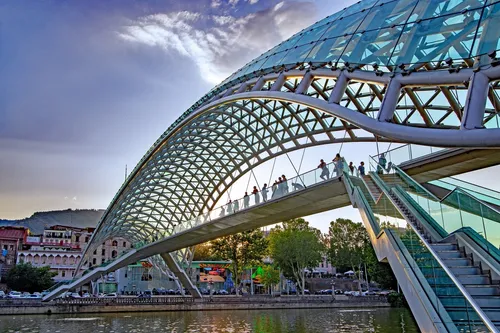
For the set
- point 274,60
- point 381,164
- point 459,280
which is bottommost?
point 459,280

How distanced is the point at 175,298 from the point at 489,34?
53.6 metres

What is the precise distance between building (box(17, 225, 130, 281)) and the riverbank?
27142mm

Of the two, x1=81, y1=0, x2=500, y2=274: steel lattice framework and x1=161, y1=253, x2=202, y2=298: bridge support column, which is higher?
x1=81, y1=0, x2=500, y2=274: steel lattice framework

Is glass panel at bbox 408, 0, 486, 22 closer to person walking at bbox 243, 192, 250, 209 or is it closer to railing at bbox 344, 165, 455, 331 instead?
railing at bbox 344, 165, 455, 331

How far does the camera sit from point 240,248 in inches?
2857

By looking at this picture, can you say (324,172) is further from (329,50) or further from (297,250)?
(297,250)

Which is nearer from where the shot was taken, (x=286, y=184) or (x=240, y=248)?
(x=286, y=184)

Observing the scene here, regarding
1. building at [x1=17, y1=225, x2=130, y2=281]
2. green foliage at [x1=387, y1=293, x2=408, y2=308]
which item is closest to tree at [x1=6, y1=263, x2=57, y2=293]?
building at [x1=17, y1=225, x2=130, y2=281]

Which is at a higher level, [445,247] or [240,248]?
[240,248]

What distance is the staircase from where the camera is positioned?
8.46m

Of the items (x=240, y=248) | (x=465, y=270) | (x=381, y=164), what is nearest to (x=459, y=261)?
(x=465, y=270)

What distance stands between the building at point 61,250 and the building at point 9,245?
3.27 ft

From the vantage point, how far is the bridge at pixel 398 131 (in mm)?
10961

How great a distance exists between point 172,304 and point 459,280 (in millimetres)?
50519
